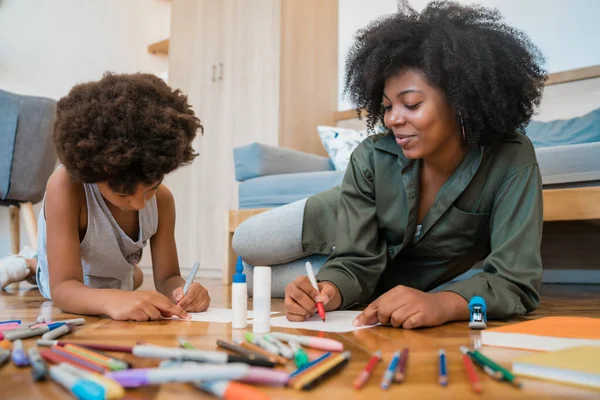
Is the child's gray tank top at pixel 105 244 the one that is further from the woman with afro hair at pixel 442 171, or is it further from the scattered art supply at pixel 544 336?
the scattered art supply at pixel 544 336

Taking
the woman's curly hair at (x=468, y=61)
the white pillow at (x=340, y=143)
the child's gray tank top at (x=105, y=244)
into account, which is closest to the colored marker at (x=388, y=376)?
the woman's curly hair at (x=468, y=61)

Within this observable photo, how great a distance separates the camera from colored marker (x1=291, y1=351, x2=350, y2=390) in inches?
20.8

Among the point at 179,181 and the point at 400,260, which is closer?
the point at 400,260

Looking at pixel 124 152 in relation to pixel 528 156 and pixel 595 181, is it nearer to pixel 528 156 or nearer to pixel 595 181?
pixel 528 156

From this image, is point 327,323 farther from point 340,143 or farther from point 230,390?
point 340,143

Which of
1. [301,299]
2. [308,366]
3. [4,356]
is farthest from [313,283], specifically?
[4,356]

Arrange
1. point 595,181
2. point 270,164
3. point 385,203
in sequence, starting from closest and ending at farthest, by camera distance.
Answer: point 385,203
point 595,181
point 270,164

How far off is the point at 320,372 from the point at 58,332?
1.58 feet

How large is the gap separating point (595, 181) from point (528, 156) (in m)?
0.85

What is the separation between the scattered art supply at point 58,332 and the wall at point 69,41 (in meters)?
2.67

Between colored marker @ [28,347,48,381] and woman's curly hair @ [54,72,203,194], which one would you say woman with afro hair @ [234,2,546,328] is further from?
colored marker @ [28,347,48,381]

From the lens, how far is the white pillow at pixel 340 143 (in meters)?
2.58

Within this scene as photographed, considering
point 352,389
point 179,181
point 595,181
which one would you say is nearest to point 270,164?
point 179,181

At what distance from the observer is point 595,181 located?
184 centimetres
